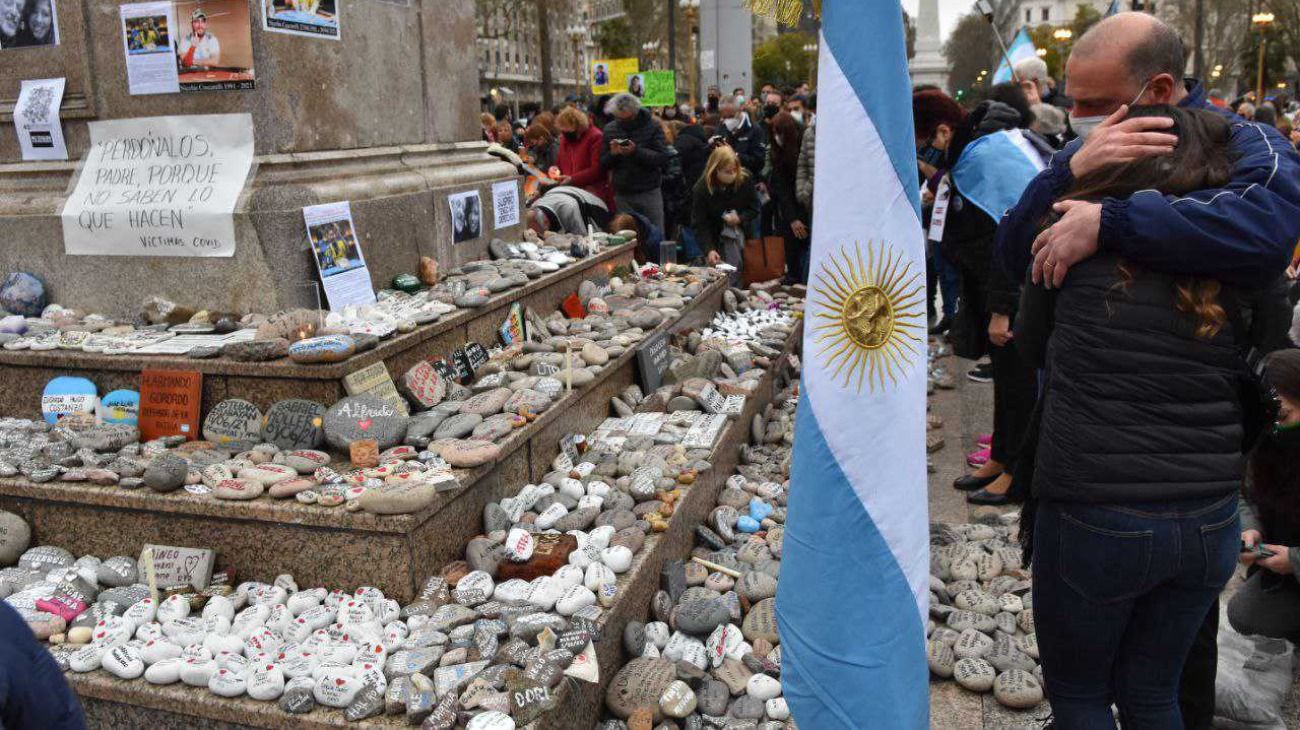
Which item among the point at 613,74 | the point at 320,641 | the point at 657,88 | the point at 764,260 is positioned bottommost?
the point at 320,641

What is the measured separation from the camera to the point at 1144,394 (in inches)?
80.0

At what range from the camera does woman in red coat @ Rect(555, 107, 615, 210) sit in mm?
8938

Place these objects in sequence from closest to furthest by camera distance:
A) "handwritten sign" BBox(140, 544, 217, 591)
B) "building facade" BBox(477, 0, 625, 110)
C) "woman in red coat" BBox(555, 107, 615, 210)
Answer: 1. "handwritten sign" BBox(140, 544, 217, 591)
2. "woman in red coat" BBox(555, 107, 615, 210)
3. "building facade" BBox(477, 0, 625, 110)

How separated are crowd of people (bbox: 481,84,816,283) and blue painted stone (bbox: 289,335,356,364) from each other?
381cm

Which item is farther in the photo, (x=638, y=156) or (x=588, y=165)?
(x=588, y=165)

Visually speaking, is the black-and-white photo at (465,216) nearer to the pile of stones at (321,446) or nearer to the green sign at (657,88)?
the pile of stones at (321,446)

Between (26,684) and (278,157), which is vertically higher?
(278,157)

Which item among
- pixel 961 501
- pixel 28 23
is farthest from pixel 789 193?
pixel 28 23

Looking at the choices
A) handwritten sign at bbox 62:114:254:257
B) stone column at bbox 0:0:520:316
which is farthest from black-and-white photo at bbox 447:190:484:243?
handwritten sign at bbox 62:114:254:257

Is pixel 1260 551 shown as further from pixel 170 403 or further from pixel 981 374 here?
pixel 981 374

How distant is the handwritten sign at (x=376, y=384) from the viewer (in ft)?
12.5

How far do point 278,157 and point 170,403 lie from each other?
124 cm

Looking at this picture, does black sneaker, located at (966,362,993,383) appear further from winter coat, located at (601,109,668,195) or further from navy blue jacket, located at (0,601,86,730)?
navy blue jacket, located at (0,601,86,730)

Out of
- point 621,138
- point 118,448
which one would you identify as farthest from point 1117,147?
point 621,138
